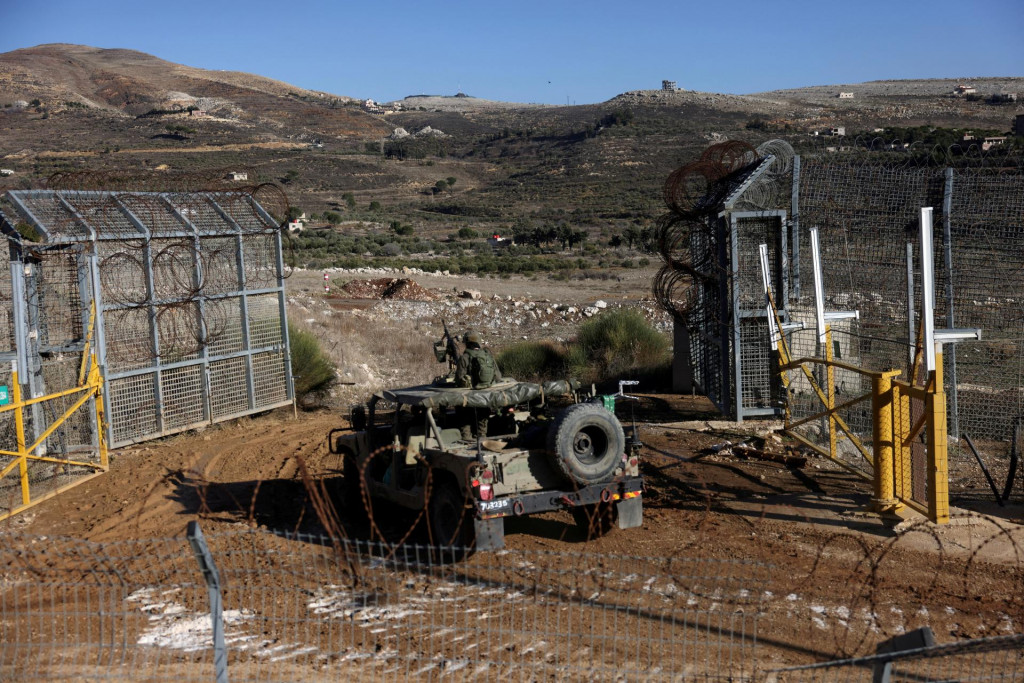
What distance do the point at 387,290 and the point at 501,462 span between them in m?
23.0

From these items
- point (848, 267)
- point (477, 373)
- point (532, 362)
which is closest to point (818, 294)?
point (848, 267)

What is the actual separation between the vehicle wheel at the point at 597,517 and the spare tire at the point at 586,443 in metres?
0.49

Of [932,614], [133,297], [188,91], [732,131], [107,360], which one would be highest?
[188,91]

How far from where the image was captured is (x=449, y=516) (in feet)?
29.8

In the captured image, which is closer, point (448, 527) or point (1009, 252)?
point (448, 527)

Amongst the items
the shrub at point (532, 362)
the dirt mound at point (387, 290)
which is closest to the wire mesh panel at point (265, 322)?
the shrub at point (532, 362)

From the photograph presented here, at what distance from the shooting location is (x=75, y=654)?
264 inches

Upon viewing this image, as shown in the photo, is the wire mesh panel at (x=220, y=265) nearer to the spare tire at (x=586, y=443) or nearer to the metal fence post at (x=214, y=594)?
the spare tire at (x=586, y=443)

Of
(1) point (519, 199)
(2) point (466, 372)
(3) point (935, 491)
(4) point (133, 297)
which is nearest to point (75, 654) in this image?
(2) point (466, 372)

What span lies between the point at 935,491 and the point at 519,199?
63.6 metres

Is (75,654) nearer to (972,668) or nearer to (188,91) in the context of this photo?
(972,668)

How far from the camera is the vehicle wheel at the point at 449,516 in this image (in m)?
8.74

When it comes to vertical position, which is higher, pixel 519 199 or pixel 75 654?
pixel 519 199

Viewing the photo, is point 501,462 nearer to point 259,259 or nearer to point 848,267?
point 848,267
